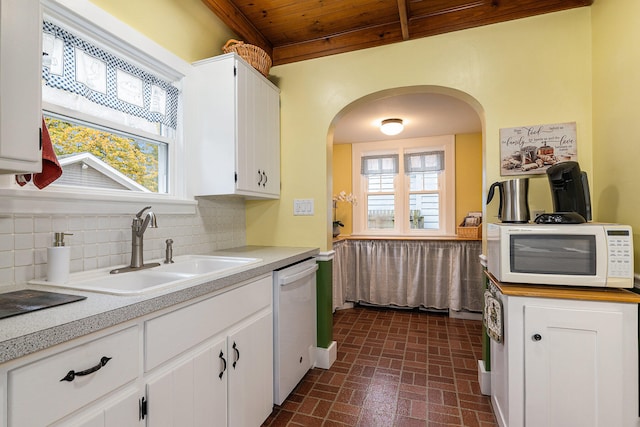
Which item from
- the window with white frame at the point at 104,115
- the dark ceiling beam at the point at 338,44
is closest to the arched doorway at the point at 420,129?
the dark ceiling beam at the point at 338,44

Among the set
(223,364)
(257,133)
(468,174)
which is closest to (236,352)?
(223,364)

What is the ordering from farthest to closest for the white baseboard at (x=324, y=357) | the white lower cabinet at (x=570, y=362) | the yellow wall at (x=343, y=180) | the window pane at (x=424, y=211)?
1. the yellow wall at (x=343, y=180)
2. the window pane at (x=424, y=211)
3. the white baseboard at (x=324, y=357)
4. the white lower cabinet at (x=570, y=362)

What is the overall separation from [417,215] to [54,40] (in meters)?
4.19

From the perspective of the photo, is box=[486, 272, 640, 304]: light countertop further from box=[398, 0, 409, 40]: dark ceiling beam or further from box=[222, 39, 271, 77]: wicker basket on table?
box=[222, 39, 271, 77]: wicker basket on table

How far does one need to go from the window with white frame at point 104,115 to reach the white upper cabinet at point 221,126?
13 centimetres

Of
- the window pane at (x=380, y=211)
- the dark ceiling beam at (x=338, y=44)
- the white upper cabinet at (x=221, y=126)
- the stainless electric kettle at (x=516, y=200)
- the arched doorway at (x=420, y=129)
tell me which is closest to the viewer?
the stainless electric kettle at (x=516, y=200)

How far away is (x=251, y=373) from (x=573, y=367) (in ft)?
4.88

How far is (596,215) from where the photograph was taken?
181 centimetres

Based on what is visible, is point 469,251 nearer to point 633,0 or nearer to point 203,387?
point 633,0

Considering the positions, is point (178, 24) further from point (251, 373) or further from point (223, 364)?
point (251, 373)

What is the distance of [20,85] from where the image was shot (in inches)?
35.7

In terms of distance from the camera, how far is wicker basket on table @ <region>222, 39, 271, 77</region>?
2.08 meters

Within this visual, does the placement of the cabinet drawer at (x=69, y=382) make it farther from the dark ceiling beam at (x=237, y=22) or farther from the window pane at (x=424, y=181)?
the window pane at (x=424, y=181)

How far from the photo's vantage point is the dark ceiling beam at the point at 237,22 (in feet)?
6.67
